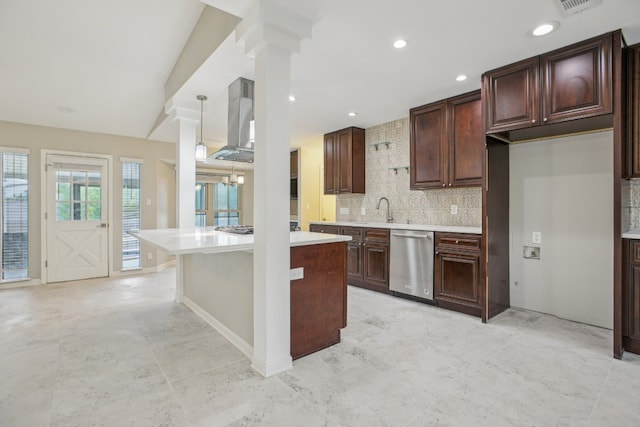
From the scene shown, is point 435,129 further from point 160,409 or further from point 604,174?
point 160,409

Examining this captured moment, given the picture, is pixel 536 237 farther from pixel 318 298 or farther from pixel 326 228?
pixel 326 228

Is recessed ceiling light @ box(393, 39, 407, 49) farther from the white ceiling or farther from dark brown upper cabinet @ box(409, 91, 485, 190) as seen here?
dark brown upper cabinet @ box(409, 91, 485, 190)

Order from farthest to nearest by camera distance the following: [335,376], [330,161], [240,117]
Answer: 1. [330,161]
2. [240,117]
3. [335,376]

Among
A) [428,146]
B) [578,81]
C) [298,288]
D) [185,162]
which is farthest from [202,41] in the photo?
[578,81]

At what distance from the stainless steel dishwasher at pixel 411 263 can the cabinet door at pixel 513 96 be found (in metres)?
1.38

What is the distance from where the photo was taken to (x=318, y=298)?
8.41 feet

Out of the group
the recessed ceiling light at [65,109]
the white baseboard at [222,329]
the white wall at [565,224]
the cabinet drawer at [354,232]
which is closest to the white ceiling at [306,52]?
the recessed ceiling light at [65,109]

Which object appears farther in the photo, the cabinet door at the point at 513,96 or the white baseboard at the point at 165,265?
the white baseboard at the point at 165,265

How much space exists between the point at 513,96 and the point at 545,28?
64 cm

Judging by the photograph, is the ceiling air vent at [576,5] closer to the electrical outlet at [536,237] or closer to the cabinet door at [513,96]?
the cabinet door at [513,96]

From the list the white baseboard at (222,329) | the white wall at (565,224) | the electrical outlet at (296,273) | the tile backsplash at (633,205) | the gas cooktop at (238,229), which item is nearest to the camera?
the electrical outlet at (296,273)

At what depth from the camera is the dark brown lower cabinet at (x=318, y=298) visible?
7.95 feet

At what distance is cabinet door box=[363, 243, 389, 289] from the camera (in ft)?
13.8

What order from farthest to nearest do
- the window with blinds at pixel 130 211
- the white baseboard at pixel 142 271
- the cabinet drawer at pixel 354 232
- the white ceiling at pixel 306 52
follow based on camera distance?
the window with blinds at pixel 130 211 → the white baseboard at pixel 142 271 → the cabinet drawer at pixel 354 232 → the white ceiling at pixel 306 52
